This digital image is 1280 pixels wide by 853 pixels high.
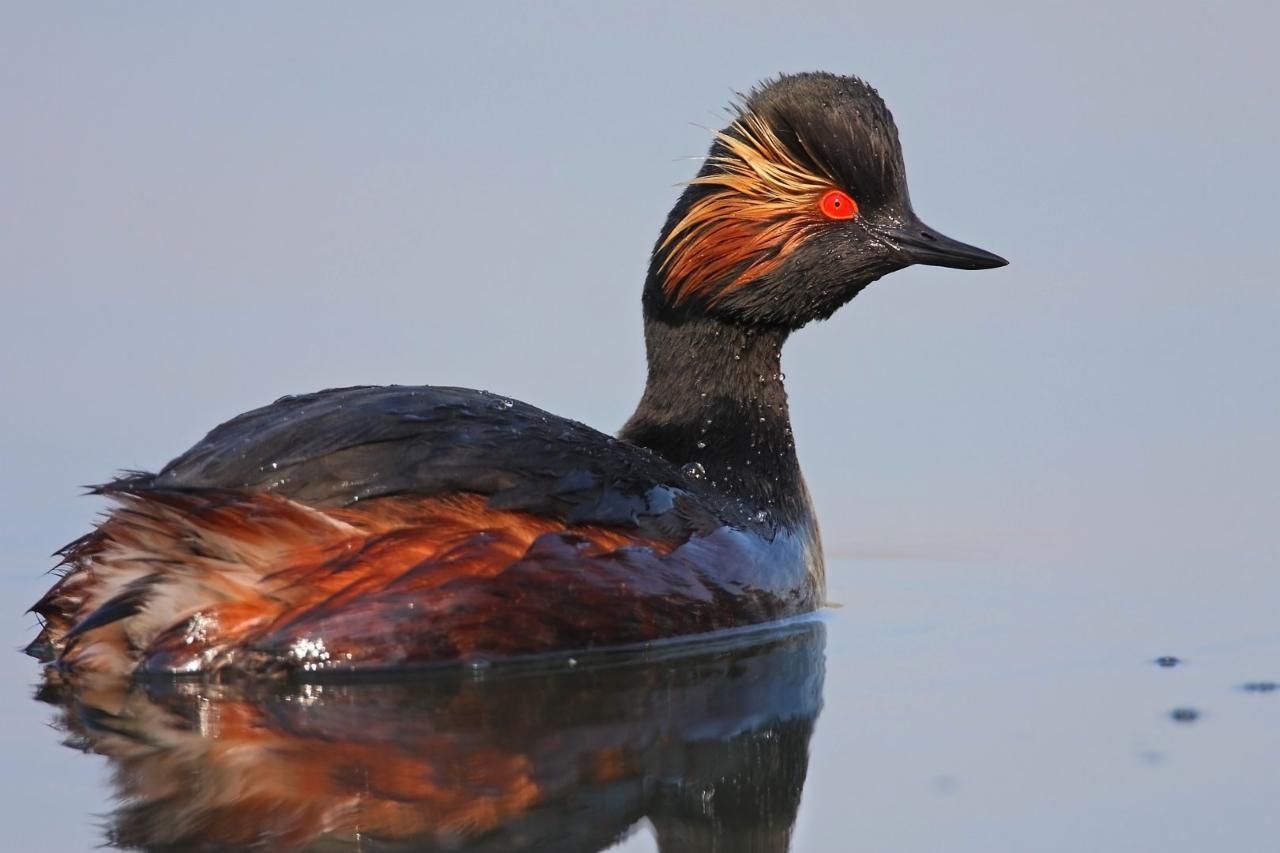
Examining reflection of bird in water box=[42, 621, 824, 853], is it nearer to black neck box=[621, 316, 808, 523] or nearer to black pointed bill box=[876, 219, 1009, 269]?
black neck box=[621, 316, 808, 523]

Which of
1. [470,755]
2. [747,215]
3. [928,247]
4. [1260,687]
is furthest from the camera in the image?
[928,247]

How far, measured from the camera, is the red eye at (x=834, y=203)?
332 inches

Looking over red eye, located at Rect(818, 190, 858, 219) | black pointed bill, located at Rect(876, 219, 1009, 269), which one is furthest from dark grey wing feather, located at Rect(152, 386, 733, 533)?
black pointed bill, located at Rect(876, 219, 1009, 269)

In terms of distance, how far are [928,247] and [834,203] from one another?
1.45ft

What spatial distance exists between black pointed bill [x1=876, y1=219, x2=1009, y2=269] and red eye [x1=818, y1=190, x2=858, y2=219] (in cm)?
17

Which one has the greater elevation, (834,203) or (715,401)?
(834,203)

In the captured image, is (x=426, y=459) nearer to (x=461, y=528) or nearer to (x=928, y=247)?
(x=461, y=528)

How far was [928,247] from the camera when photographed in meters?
8.53

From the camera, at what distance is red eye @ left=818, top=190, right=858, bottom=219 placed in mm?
8422

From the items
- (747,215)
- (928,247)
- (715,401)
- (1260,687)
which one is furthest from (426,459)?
(1260,687)

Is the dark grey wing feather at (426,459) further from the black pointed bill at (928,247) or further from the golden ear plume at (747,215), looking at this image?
the black pointed bill at (928,247)

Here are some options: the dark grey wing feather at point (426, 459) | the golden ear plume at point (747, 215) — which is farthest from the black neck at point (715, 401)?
the dark grey wing feather at point (426, 459)

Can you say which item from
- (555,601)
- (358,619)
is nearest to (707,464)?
(555,601)

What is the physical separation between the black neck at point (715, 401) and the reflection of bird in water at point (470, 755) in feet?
4.09
